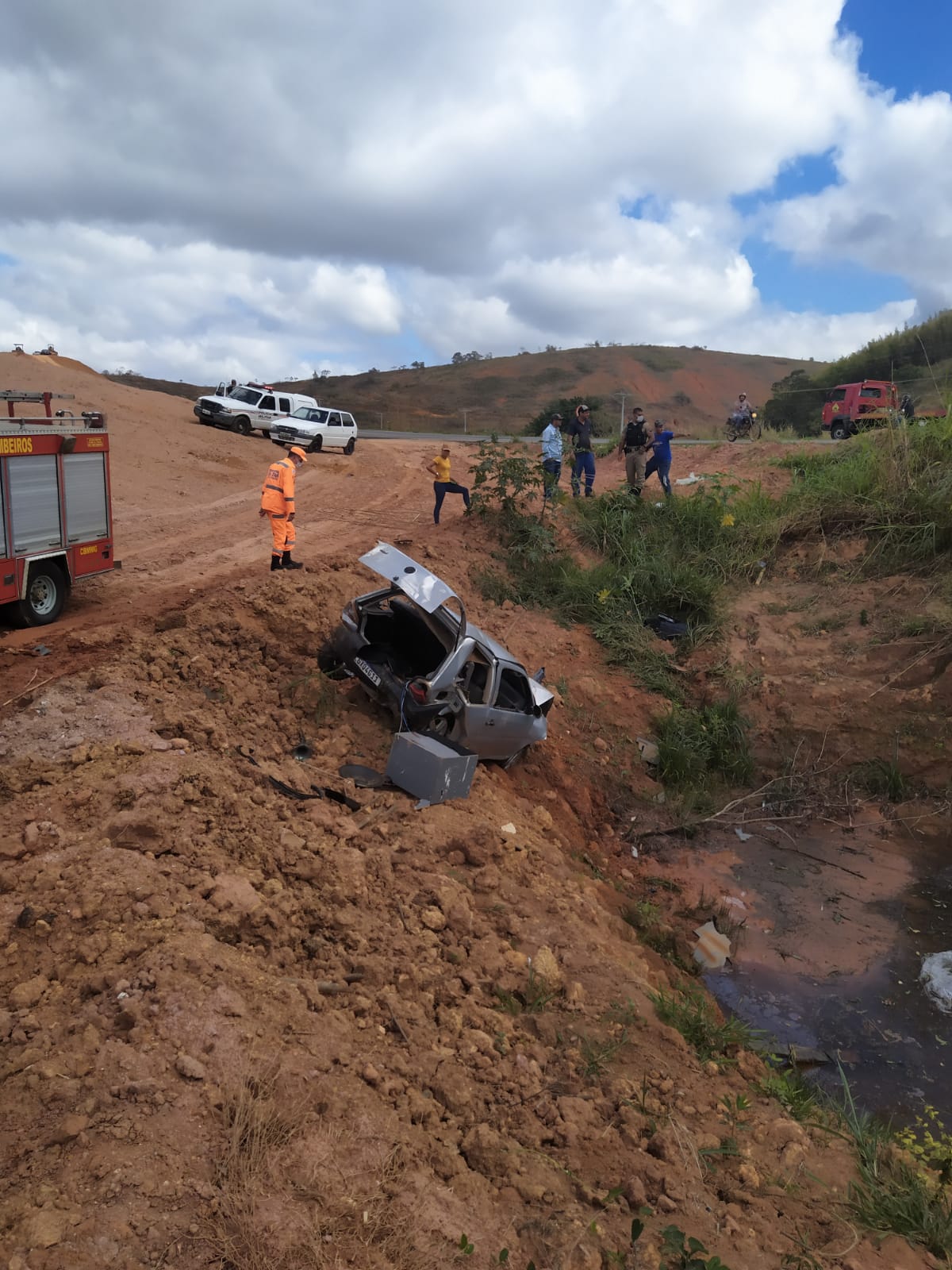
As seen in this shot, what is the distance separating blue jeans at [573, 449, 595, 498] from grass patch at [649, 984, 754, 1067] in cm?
1194

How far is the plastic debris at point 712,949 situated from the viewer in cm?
762

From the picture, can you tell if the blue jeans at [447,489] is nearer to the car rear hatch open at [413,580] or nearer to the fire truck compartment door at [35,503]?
the fire truck compartment door at [35,503]

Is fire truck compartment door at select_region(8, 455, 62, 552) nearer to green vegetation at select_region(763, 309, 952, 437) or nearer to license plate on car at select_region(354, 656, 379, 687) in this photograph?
license plate on car at select_region(354, 656, 379, 687)

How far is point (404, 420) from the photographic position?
54188mm

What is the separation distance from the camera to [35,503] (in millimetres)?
9555

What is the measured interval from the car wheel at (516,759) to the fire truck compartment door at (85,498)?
19.4 feet

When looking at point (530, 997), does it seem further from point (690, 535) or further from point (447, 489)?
point (690, 535)

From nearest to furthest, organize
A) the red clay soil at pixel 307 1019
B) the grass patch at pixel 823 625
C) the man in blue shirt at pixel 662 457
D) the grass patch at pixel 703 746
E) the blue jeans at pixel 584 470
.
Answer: the red clay soil at pixel 307 1019
the grass patch at pixel 703 746
the grass patch at pixel 823 625
the man in blue shirt at pixel 662 457
the blue jeans at pixel 584 470

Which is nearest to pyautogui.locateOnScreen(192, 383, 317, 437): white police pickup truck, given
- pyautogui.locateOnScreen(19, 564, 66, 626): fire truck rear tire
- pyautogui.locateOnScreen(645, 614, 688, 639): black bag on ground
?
pyautogui.locateOnScreen(645, 614, 688, 639): black bag on ground

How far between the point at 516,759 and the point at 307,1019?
17.3 feet

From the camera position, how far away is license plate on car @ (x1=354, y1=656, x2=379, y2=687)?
8.17 meters

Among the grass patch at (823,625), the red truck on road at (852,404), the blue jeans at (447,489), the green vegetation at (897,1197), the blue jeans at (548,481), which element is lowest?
the green vegetation at (897,1197)

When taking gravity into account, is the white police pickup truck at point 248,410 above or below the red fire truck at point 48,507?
above

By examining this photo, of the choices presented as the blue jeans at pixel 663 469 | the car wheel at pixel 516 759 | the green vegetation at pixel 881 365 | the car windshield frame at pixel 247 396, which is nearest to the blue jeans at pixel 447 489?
the blue jeans at pixel 663 469
